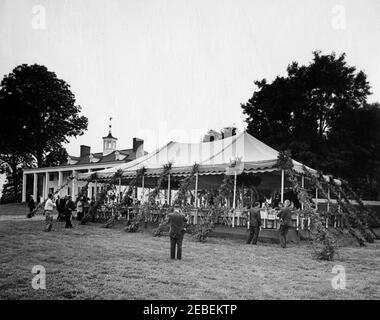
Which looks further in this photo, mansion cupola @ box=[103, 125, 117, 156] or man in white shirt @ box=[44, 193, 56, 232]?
mansion cupola @ box=[103, 125, 117, 156]

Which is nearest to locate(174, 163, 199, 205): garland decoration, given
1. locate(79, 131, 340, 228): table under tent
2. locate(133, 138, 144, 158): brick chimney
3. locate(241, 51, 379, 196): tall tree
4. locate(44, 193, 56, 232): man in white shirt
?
locate(79, 131, 340, 228): table under tent

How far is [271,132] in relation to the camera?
101ft

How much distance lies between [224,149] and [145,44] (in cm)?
647

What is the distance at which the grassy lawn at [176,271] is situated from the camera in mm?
6121

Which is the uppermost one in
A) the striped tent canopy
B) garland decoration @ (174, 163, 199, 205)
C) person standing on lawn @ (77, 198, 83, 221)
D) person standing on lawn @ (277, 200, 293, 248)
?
the striped tent canopy

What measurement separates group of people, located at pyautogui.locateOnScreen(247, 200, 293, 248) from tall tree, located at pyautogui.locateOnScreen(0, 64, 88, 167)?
36544mm

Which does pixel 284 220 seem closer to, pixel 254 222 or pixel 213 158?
pixel 254 222

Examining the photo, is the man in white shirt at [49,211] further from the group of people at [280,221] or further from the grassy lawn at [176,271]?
the group of people at [280,221]

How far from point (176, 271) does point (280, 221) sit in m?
A: 5.66

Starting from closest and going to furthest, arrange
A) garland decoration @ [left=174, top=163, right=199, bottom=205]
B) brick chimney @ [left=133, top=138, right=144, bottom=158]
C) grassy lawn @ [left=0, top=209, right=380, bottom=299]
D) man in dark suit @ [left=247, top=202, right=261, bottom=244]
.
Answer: grassy lawn @ [left=0, top=209, right=380, bottom=299], man in dark suit @ [left=247, top=202, right=261, bottom=244], garland decoration @ [left=174, top=163, right=199, bottom=205], brick chimney @ [left=133, top=138, right=144, bottom=158]

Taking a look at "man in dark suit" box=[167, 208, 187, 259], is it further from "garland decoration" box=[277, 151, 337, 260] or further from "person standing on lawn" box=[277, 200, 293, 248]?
"person standing on lawn" box=[277, 200, 293, 248]

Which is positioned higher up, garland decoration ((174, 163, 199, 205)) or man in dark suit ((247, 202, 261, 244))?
garland decoration ((174, 163, 199, 205))

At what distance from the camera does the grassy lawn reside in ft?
20.1
